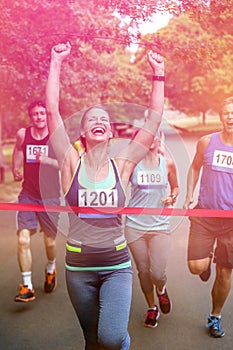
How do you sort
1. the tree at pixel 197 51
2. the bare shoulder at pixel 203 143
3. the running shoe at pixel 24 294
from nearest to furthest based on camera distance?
the tree at pixel 197 51, the bare shoulder at pixel 203 143, the running shoe at pixel 24 294

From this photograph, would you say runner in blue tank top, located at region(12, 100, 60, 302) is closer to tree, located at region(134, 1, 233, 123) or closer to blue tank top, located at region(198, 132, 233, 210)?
tree, located at region(134, 1, 233, 123)

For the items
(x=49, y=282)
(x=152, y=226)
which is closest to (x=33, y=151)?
(x=152, y=226)

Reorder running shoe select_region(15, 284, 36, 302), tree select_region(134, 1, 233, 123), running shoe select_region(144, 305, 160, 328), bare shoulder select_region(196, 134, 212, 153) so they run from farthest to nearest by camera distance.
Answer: running shoe select_region(15, 284, 36, 302)
running shoe select_region(144, 305, 160, 328)
bare shoulder select_region(196, 134, 212, 153)
tree select_region(134, 1, 233, 123)

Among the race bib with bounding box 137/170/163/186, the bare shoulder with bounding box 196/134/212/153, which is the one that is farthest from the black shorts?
the bare shoulder with bounding box 196/134/212/153

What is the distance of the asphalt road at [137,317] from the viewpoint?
335 cm

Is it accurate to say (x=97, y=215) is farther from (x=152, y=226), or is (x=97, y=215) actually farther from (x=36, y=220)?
(x=36, y=220)

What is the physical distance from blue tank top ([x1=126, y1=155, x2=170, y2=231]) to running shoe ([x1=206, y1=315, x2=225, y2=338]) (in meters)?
0.65

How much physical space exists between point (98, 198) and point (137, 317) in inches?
42.6

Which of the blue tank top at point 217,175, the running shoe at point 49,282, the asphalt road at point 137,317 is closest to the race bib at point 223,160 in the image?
the blue tank top at point 217,175

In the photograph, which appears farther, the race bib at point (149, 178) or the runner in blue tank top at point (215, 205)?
the race bib at point (149, 178)

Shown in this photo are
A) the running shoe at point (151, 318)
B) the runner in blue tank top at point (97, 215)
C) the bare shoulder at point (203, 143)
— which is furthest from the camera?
the running shoe at point (151, 318)

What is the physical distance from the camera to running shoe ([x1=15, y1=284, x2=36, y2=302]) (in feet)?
12.4

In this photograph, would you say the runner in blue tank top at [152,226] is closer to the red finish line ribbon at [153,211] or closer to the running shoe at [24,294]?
the red finish line ribbon at [153,211]

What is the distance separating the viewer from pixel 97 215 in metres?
2.83
